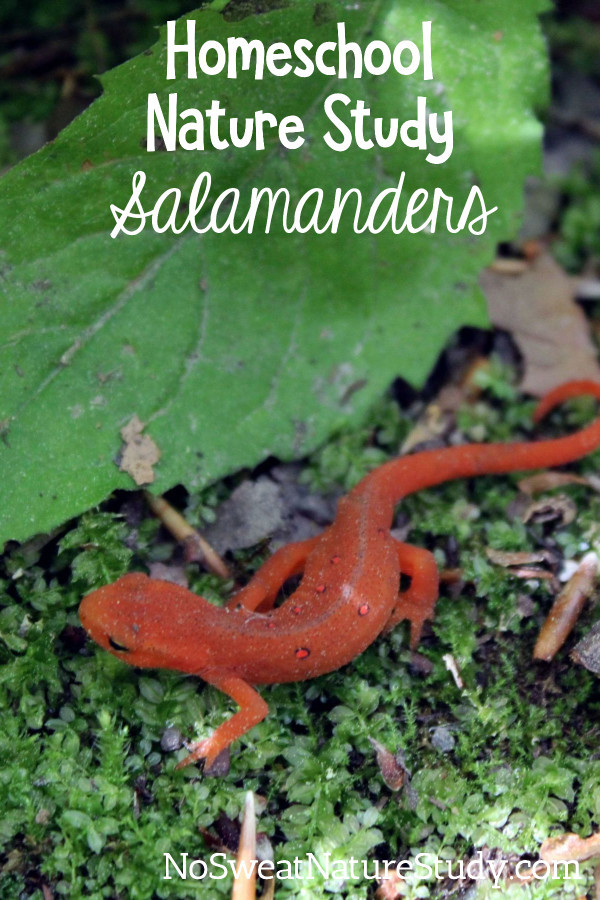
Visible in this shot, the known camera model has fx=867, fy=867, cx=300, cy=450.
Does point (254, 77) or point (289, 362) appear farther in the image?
point (289, 362)

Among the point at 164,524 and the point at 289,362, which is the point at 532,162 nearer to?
the point at 289,362

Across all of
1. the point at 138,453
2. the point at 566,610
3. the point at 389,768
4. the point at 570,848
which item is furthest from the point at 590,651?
the point at 138,453

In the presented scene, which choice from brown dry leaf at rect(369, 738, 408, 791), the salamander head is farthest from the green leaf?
brown dry leaf at rect(369, 738, 408, 791)

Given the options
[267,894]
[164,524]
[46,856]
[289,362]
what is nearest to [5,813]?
[46,856]

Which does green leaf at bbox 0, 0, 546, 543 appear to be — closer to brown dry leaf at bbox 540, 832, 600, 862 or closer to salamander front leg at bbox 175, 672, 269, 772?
salamander front leg at bbox 175, 672, 269, 772

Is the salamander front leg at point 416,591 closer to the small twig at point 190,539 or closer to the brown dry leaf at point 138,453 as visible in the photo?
the small twig at point 190,539

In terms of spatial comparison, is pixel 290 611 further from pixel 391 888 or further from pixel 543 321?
pixel 543 321
